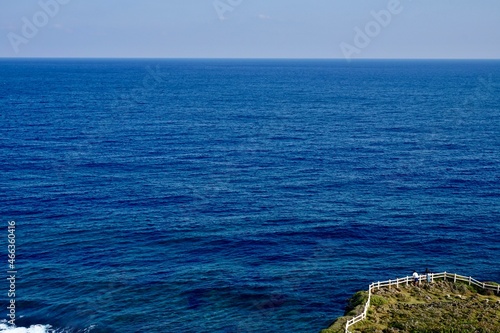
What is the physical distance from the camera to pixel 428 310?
140 feet

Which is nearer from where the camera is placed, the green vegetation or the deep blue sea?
the green vegetation

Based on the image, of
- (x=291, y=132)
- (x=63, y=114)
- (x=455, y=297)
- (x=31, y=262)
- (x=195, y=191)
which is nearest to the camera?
(x=455, y=297)

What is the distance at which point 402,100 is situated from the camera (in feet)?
608

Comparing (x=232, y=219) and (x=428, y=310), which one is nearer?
(x=428, y=310)

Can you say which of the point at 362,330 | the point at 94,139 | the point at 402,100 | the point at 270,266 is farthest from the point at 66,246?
the point at 402,100

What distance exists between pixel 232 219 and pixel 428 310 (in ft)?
106

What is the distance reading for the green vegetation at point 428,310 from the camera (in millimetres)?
39344

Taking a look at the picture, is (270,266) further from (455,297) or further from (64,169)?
(64,169)

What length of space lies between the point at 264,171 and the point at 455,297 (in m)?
48.6

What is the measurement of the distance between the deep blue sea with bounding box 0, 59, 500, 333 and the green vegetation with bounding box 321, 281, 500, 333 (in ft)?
17.6

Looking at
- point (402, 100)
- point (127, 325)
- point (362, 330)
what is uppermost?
point (402, 100)

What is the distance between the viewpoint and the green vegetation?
3934 centimetres

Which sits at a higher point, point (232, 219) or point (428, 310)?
point (232, 219)

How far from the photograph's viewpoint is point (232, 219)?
7006 cm
